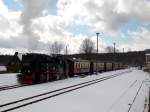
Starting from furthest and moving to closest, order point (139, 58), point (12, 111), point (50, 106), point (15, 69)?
point (139, 58)
point (15, 69)
point (50, 106)
point (12, 111)

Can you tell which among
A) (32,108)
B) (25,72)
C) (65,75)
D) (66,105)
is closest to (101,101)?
(66,105)

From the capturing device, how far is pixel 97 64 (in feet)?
203

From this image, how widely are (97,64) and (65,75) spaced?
2341 centimetres

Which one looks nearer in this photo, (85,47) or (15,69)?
(15,69)

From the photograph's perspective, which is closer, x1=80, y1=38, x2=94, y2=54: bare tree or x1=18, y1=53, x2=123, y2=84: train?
x1=18, y1=53, x2=123, y2=84: train

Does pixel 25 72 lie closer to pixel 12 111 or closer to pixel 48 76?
pixel 48 76

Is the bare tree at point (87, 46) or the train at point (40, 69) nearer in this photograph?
the train at point (40, 69)

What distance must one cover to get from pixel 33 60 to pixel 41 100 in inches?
504

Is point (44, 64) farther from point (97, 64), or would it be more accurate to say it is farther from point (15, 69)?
point (97, 64)

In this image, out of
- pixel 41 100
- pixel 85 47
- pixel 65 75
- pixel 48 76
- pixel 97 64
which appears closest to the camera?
pixel 41 100

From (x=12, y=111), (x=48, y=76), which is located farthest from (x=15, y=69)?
(x=12, y=111)

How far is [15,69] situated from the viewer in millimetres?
54219

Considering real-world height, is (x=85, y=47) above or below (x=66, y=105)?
above

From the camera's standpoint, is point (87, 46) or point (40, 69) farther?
point (87, 46)
